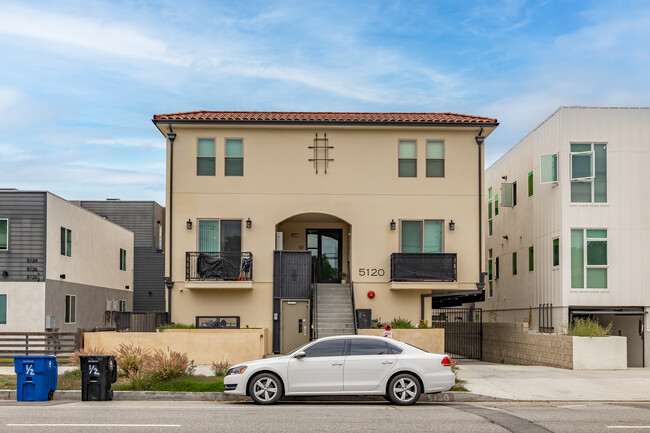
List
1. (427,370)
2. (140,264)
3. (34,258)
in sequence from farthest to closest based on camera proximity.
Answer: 1. (140,264)
2. (34,258)
3. (427,370)

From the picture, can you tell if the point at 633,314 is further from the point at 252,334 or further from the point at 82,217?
the point at 82,217

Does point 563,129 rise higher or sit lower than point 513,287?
higher

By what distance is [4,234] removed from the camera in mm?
29344

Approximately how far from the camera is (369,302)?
2764 cm

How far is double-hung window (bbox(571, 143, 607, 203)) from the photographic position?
89.7ft

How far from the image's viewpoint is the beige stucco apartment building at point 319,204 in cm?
2747

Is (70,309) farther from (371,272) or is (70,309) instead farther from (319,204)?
(371,272)

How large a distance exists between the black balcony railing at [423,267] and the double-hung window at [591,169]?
196 inches

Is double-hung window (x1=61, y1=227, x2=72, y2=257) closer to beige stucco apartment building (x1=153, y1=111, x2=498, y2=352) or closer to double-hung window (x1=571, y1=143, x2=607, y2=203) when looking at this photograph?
beige stucco apartment building (x1=153, y1=111, x2=498, y2=352)

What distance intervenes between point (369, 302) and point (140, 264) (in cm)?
2222

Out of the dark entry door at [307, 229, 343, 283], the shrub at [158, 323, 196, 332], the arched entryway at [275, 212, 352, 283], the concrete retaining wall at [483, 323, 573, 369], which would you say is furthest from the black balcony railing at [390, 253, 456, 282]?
the shrub at [158, 323, 196, 332]

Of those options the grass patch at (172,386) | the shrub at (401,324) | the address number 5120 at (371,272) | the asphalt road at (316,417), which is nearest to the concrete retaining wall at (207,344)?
the shrub at (401,324)

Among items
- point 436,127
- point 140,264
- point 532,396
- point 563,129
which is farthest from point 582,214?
point 140,264

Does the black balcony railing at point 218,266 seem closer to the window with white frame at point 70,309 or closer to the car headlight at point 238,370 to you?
the window with white frame at point 70,309
